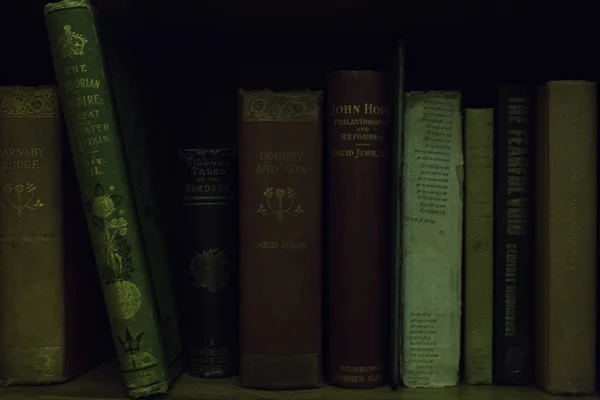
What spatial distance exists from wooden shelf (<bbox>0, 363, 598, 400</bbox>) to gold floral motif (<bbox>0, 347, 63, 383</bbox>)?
10mm

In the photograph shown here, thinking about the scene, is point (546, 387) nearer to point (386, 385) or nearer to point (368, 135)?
point (386, 385)

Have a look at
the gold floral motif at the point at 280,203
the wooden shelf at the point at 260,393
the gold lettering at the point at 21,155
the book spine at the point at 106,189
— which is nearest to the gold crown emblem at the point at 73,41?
the book spine at the point at 106,189

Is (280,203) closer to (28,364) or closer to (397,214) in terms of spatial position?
(397,214)

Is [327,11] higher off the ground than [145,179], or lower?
higher

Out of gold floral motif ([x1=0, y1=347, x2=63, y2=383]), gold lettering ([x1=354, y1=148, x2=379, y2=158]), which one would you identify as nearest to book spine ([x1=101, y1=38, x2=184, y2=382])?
gold floral motif ([x1=0, y1=347, x2=63, y2=383])

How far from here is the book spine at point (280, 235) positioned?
2.23 ft

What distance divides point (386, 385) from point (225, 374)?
0.16 m

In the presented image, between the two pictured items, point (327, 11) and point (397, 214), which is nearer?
point (397, 214)

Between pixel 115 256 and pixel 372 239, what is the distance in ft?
0.78

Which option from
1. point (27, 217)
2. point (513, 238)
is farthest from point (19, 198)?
point (513, 238)

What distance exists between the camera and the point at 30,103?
0.69 meters

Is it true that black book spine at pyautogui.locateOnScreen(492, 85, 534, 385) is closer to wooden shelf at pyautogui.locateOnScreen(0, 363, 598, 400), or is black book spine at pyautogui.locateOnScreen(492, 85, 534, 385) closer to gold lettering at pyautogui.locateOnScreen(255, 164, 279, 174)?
wooden shelf at pyautogui.locateOnScreen(0, 363, 598, 400)

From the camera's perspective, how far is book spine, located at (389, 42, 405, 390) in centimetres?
67

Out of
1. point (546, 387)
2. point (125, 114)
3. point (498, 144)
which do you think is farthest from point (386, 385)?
point (125, 114)
